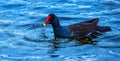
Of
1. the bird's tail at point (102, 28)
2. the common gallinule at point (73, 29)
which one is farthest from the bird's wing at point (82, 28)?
the bird's tail at point (102, 28)

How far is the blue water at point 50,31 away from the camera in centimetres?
1338

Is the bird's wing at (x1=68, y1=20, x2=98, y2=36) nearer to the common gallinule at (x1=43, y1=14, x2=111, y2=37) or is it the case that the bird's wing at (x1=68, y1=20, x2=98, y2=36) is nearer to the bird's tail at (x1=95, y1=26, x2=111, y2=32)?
the common gallinule at (x1=43, y1=14, x2=111, y2=37)

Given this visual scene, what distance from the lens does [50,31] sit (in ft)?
51.9

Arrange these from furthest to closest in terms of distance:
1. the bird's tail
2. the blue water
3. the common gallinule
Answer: the bird's tail, the common gallinule, the blue water

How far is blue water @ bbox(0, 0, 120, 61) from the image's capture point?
13.4 m

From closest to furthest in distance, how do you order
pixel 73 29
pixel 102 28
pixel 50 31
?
pixel 73 29 → pixel 102 28 → pixel 50 31

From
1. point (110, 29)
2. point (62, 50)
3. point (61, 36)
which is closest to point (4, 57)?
point (62, 50)

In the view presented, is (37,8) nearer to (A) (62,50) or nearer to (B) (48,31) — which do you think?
(B) (48,31)

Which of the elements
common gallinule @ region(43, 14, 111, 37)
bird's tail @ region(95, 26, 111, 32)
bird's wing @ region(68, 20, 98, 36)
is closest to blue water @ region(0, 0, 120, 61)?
bird's tail @ region(95, 26, 111, 32)

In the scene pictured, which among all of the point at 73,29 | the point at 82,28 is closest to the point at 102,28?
the point at 82,28

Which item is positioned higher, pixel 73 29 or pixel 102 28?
pixel 73 29

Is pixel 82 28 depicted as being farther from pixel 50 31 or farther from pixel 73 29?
pixel 50 31

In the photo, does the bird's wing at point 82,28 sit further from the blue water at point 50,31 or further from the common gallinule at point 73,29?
the blue water at point 50,31

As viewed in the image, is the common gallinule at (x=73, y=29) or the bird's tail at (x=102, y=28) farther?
the bird's tail at (x=102, y=28)
